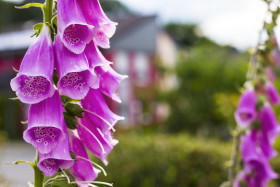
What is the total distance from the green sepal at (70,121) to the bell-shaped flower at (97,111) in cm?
5

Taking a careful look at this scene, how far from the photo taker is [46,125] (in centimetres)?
103

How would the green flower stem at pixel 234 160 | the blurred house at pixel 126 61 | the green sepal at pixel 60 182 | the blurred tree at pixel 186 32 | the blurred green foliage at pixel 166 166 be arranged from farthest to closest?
1. the blurred tree at pixel 186 32
2. the blurred house at pixel 126 61
3. the blurred green foliage at pixel 166 166
4. the green flower stem at pixel 234 160
5. the green sepal at pixel 60 182

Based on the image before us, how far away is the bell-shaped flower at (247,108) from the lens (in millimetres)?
2275

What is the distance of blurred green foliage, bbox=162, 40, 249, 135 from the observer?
14758mm

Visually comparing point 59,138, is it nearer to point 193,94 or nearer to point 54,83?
point 54,83

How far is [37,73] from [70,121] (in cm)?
14

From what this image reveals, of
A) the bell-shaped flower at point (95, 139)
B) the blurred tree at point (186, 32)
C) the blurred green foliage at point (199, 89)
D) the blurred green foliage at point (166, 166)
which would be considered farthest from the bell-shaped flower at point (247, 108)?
the blurred tree at point (186, 32)

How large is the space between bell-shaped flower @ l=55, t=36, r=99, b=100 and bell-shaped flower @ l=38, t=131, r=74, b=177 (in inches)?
4.6

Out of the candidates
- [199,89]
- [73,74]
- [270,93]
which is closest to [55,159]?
[73,74]

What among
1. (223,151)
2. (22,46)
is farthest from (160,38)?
(223,151)

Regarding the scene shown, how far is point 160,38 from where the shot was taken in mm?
30688

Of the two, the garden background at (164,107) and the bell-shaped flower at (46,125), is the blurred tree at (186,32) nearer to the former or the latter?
the garden background at (164,107)

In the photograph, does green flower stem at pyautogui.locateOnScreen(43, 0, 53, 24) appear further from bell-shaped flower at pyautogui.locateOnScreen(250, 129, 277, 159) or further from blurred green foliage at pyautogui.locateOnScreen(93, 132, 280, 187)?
blurred green foliage at pyautogui.locateOnScreen(93, 132, 280, 187)

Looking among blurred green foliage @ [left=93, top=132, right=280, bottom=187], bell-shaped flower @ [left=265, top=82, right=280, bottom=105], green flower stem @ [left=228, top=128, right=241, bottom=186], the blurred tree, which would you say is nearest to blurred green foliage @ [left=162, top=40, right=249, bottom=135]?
blurred green foliage @ [left=93, top=132, right=280, bottom=187]
